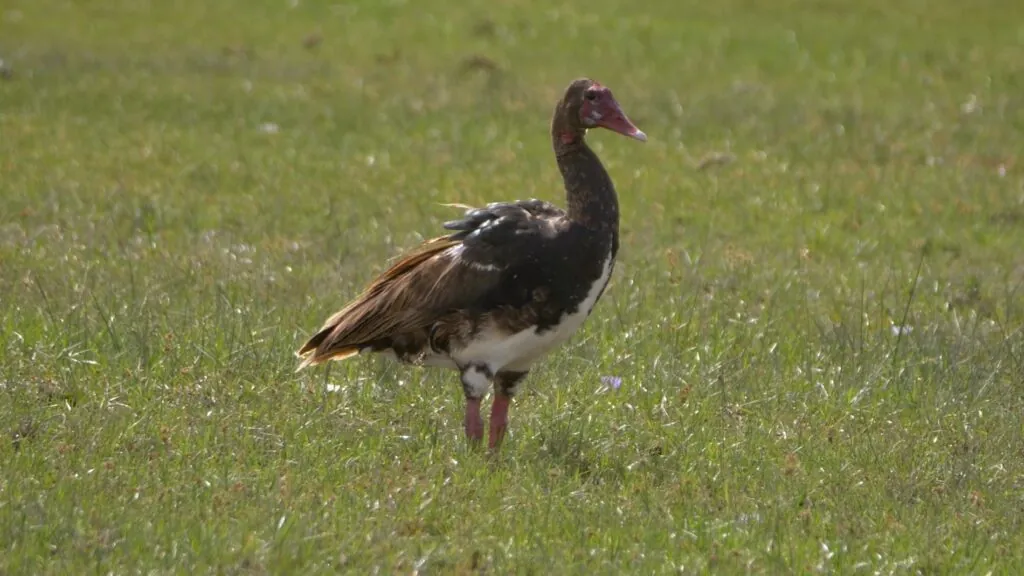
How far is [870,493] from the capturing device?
6742mm

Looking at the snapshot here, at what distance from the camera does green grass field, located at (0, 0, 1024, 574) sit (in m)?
6.10

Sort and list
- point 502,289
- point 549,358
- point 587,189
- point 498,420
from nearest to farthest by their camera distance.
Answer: point 502,289
point 587,189
point 498,420
point 549,358

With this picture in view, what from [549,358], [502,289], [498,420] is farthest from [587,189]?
[549,358]

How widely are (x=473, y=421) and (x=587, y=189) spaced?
108cm

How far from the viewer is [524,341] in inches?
275

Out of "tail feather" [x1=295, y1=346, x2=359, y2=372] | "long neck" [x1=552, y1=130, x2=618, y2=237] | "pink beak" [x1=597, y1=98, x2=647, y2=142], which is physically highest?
"pink beak" [x1=597, y1=98, x2=647, y2=142]

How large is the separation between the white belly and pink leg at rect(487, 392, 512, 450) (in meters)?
0.30

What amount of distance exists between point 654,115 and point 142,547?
1111 cm

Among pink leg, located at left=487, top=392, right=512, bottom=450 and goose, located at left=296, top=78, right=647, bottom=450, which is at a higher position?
goose, located at left=296, top=78, right=647, bottom=450

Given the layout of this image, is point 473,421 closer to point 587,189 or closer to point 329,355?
point 329,355

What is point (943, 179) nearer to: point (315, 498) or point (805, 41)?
point (805, 41)

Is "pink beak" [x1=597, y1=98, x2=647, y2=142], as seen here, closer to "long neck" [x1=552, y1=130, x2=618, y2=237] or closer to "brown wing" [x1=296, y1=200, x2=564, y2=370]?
"long neck" [x1=552, y1=130, x2=618, y2=237]

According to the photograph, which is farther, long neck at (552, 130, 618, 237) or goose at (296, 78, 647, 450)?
long neck at (552, 130, 618, 237)

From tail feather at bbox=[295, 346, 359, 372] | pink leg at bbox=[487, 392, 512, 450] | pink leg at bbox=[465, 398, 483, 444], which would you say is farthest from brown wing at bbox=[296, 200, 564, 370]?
pink leg at bbox=[487, 392, 512, 450]
